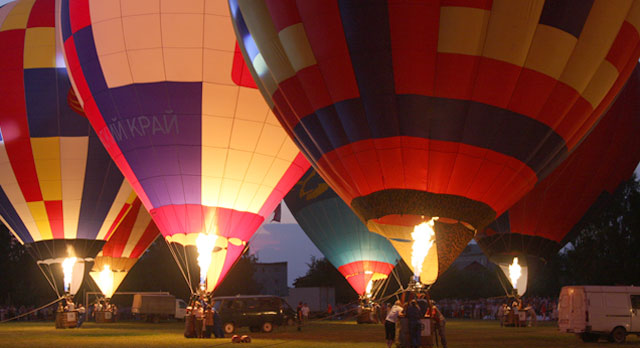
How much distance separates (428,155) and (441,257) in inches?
56.6

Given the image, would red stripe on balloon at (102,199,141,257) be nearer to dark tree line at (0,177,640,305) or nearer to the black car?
dark tree line at (0,177,640,305)

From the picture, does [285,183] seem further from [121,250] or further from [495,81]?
[121,250]

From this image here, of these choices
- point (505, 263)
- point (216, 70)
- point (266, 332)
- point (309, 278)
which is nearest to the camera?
point (216, 70)

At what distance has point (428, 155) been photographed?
1019cm

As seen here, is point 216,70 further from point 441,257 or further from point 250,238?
point 441,257

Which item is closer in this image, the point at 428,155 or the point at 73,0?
the point at 428,155

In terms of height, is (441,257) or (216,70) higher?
(216,70)

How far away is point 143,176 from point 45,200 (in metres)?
6.10

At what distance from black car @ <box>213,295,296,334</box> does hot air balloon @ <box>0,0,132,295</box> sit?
4.26 meters

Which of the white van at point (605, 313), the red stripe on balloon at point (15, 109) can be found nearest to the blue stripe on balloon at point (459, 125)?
the white van at point (605, 313)

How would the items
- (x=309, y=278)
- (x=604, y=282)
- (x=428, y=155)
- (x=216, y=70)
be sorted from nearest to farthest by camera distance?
(x=428, y=155) → (x=216, y=70) → (x=604, y=282) → (x=309, y=278)

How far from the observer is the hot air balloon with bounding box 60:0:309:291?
15.0m

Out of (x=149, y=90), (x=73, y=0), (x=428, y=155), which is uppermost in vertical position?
(x=73, y=0)

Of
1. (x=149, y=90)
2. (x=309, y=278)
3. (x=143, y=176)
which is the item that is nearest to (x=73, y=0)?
(x=149, y=90)
